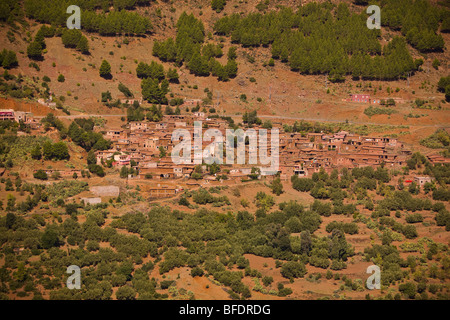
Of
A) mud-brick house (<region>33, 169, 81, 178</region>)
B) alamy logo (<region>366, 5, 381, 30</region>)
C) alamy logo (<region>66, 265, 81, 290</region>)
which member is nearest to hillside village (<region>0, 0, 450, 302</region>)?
mud-brick house (<region>33, 169, 81, 178</region>)

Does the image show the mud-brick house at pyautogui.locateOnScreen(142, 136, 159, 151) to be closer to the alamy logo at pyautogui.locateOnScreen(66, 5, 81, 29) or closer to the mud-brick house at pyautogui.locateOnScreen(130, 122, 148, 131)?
the mud-brick house at pyautogui.locateOnScreen(130, 122, 148, 131)

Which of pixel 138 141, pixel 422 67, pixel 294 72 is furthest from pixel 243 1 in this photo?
pixel 138 141

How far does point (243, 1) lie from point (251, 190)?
3217cm

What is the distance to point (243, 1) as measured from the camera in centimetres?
7581

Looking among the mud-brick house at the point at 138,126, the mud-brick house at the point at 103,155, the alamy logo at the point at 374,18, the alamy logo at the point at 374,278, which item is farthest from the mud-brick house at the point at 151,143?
the alamy logo at the point at 374,18

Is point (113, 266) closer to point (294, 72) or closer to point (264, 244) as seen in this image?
point (264, 244)

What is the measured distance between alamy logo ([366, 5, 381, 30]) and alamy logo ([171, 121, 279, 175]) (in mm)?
20154

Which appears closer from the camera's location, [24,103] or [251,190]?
[251,190]

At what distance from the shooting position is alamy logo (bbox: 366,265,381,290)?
38875mm

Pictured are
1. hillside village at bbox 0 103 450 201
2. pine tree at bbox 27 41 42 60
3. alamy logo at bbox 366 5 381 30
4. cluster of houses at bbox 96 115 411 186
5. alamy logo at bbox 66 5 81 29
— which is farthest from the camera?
alamy logo at bbox 366 5 381 30

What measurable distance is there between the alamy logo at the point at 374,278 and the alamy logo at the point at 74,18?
1372 inches

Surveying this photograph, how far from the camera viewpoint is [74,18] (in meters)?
66.1

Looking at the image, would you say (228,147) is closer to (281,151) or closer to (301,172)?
(281,151)

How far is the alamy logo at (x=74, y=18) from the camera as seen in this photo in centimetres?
6544
